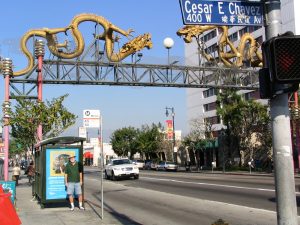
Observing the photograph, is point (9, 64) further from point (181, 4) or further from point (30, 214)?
point (181, 4)

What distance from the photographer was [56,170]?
15.9m

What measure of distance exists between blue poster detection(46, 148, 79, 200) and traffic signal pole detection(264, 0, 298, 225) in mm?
10958

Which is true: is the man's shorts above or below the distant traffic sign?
below

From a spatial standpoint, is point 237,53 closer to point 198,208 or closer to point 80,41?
point 80,41

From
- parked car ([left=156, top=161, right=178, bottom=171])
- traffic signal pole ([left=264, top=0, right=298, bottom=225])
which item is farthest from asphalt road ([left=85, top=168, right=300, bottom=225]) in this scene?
parked car ([left=156, top=161, right=178, bottom=171])

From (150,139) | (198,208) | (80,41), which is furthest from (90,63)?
(150,139)

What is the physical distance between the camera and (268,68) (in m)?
5.62

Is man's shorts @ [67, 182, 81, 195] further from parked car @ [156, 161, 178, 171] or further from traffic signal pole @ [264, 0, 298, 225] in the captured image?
parked car @ [156, 161, 178, 171]

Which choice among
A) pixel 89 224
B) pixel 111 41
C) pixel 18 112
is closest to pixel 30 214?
pixel 89 224

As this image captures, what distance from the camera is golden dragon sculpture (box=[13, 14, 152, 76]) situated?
107ft

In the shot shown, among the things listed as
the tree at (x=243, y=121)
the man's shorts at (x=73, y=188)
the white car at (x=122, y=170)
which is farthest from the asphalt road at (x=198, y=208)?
the tree at (x=243, y=121)

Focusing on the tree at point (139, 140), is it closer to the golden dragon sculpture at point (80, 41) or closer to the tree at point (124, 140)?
the tree at point (124, 140)

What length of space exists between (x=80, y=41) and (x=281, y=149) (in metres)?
28.9

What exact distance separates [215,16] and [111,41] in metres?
28.8
